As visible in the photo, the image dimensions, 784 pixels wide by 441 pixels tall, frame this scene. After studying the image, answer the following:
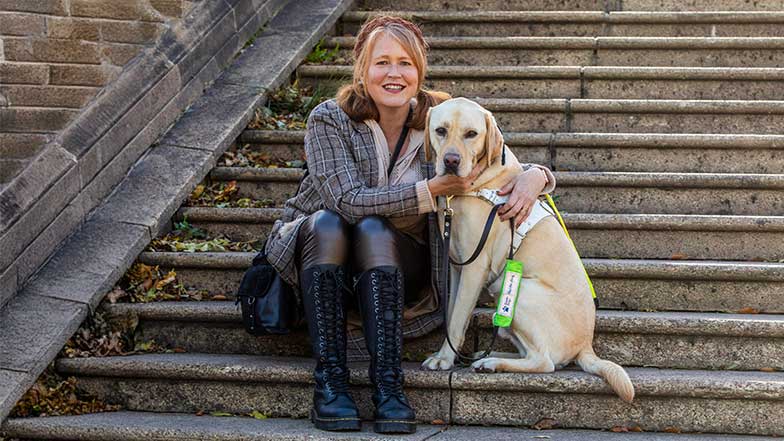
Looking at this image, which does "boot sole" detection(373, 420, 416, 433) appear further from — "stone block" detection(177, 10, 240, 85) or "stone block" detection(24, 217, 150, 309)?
"stone block" detection(177, 10, 240, 85)

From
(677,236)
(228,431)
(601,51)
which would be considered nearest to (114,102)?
(228,431)

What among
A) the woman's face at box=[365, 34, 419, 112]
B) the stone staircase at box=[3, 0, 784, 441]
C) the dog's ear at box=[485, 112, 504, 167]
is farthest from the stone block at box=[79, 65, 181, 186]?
the dog's ear at box=[485, 112, 504, 167]

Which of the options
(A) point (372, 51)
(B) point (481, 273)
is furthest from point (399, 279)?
(A) point (372, 51)

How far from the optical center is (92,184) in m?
4.77

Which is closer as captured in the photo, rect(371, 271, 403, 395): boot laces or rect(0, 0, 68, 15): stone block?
rect(371, 271, 403, 395): boot laces

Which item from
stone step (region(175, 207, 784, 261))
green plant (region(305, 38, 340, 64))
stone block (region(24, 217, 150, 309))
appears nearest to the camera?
stone block (region(24, 217, 150, 309))

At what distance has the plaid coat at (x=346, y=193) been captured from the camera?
3.71m

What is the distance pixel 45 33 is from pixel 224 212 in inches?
55.9

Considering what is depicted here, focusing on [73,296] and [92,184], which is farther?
[92,184]

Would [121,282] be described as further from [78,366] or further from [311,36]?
[311,36]

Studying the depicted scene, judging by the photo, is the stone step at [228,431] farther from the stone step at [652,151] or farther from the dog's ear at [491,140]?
the stone step at [652,151]

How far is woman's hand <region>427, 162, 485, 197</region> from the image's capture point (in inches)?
145

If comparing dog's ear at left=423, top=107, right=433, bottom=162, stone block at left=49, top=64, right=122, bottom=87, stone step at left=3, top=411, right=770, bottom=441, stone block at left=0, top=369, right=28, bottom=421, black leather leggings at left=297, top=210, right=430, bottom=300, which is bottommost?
stone step at left=3, top=411, right=770, bottom=441

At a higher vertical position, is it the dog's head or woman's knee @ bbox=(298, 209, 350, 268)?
the dog's head
